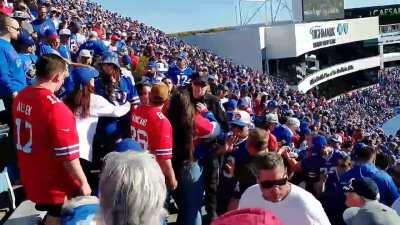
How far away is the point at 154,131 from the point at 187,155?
1.52 ft

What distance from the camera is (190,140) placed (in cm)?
428

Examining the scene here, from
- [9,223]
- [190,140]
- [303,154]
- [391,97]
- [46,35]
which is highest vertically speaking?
[46,35]

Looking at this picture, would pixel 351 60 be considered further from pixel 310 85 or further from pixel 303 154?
pixel 303 154

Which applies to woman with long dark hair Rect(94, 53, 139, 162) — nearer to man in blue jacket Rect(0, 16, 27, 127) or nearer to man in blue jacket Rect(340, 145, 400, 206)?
man in blue jacket Rect(0, 16, 27, 127)

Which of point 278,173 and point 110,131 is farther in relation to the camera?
point 110,131

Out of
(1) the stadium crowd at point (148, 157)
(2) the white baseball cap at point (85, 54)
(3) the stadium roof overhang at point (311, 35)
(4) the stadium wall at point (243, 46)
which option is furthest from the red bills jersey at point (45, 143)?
(3) the stadium roof overhang at point (311, 35)

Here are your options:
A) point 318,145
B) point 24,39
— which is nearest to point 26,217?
point 24,39

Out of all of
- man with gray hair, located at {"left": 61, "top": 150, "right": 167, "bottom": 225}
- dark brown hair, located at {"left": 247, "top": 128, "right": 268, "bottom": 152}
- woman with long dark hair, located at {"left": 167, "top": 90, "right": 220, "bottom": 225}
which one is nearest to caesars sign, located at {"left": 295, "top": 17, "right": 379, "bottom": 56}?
woman with long dark hair, located at {"left": 167, "top": 90, "right": 220, "bottom": 225}

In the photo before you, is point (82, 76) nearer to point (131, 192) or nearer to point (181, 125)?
point (181, 125)

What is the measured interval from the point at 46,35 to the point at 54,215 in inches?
156

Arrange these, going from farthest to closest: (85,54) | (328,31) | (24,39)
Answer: (328,31), (85,54), (24,39)

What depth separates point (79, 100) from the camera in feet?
12.8

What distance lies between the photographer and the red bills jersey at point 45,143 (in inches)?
124

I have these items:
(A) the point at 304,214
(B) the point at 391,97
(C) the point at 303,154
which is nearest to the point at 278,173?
(A) the point at 304,214
